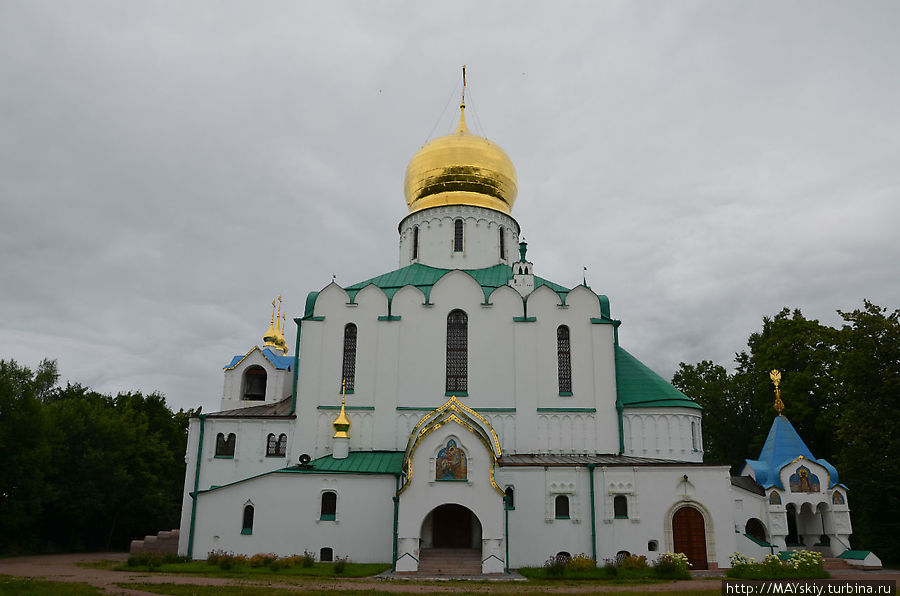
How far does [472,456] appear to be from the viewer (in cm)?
1848

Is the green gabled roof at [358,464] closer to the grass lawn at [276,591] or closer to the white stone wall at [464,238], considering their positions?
the grass lawn at [276,591]

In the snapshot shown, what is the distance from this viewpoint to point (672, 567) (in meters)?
17.5

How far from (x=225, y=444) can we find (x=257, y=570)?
21.6 ft

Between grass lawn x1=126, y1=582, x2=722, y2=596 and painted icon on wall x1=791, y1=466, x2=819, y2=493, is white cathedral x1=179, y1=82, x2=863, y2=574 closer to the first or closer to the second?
painted icon on wall x1=791, y1=466, x2=819, y2=493

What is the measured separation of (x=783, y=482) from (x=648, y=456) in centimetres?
523

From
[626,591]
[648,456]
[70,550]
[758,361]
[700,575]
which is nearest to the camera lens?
[626,591]

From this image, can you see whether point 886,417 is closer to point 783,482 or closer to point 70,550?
point 783,482

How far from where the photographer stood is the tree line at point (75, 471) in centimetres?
2283

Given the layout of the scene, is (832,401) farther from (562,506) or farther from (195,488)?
(195,488)

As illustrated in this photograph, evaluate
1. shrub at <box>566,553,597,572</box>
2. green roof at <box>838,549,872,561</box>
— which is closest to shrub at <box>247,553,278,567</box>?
shrub at <box>566,553,597,572</box>

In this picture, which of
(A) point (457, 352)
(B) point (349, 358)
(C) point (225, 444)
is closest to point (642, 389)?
(A) point (457, 352)

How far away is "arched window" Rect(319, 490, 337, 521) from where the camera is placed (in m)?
20.1

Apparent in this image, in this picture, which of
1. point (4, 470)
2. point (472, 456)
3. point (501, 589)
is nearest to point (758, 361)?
point (472, 456)

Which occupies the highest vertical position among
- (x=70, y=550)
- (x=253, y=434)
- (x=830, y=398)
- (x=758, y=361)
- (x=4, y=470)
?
(x=758, y=361)
